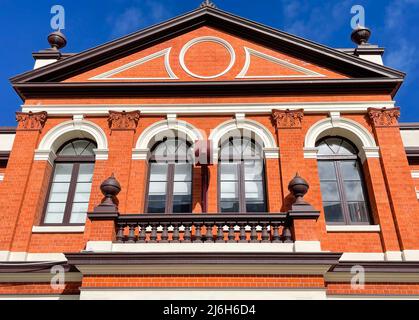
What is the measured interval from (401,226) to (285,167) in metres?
3.06

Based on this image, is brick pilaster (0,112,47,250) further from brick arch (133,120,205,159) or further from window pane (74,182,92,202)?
brick arch (133,120,205,159)

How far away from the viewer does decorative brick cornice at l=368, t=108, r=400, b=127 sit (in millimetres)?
11336

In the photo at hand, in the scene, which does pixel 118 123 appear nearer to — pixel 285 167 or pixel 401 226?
pixel 285 167

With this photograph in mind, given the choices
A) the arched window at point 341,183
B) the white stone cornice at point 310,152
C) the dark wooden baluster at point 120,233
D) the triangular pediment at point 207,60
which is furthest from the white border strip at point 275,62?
the dark wooden baluster at point 120,233

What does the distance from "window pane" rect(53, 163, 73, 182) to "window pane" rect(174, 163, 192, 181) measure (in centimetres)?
293

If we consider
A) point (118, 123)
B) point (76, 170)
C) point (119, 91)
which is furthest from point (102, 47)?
point (76, 170)

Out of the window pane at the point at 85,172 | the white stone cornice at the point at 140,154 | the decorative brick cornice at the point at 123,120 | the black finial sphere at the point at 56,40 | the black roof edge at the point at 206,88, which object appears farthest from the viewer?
the black finial sphere at the point at 56,40

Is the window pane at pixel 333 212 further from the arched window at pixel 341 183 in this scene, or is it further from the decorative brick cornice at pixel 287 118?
the decorative brick cornice at pixel 287 118

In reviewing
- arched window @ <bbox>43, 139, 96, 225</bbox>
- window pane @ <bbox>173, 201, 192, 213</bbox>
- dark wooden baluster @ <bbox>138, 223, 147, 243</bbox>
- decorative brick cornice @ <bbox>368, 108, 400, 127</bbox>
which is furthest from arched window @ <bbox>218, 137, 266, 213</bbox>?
arched window @ <bbox>43, 139, 96, 225</bbox>

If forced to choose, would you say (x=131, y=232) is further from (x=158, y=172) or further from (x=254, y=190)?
(x=254, y=190)

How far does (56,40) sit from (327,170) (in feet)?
Answer: 31.5

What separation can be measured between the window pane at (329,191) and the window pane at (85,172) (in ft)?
20.4

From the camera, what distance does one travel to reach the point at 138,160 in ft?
36.2

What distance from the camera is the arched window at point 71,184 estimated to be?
35.3 ft
